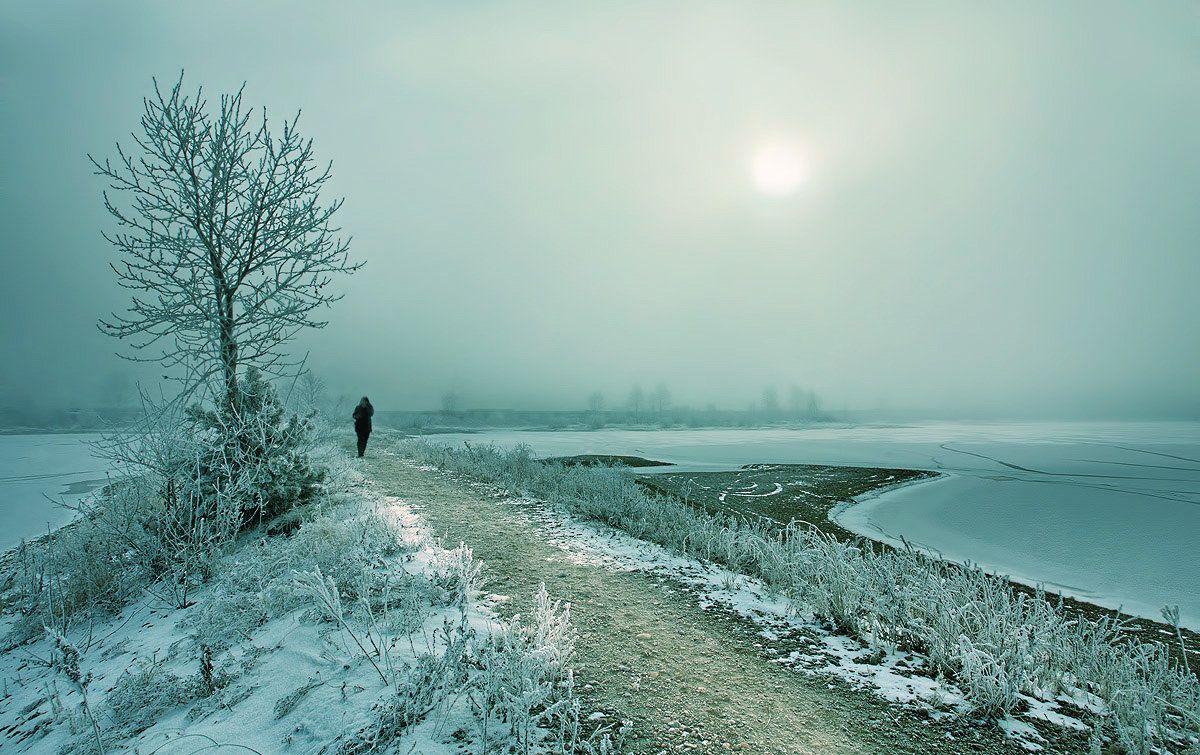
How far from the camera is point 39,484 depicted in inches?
600

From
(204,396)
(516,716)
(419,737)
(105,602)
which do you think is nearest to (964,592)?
(516,716)

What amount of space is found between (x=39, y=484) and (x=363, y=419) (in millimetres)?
9628

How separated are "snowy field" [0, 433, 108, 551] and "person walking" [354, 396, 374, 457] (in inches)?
265

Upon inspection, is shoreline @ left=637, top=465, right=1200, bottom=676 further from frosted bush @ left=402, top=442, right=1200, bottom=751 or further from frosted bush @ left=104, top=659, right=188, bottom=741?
frosted bush @ left=104, top=659, right=188, bottom=741

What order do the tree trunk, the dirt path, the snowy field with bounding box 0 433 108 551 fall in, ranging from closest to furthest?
the dirt path
the tree trunk
the snowy field with bounding box 0 433 108 551

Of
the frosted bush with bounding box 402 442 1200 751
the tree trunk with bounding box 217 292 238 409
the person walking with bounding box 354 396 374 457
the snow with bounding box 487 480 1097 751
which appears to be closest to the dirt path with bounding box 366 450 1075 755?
the snow with bounding box 487 480 1097 751

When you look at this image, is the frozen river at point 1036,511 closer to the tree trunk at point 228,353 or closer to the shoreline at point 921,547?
the shoreline at point 921,547

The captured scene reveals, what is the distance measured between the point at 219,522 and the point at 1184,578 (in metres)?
14.0

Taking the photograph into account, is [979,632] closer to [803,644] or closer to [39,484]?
[803,644]

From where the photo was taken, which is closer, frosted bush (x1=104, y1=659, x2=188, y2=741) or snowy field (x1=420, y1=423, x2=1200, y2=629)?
frosted bush (x1=104, y1=659, x2=188, y2=741)

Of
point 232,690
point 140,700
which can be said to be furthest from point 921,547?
point 140,700

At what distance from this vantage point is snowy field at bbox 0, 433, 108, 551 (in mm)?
10297

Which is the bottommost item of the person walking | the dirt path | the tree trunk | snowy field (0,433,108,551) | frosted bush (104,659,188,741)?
snowy field (0,433,108,551)

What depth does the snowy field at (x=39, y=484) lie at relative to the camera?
10297mm
